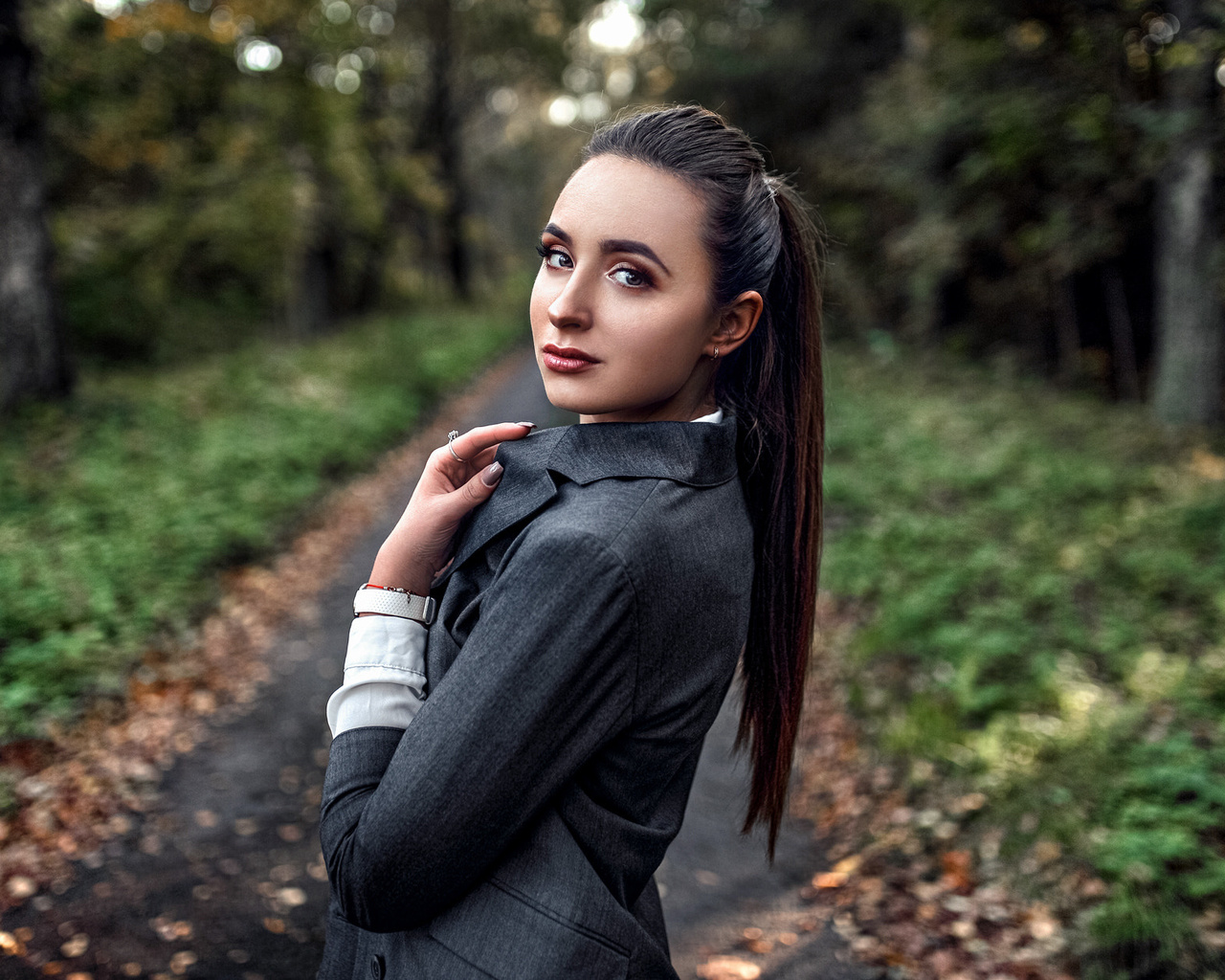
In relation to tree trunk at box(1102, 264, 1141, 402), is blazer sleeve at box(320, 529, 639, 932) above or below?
above

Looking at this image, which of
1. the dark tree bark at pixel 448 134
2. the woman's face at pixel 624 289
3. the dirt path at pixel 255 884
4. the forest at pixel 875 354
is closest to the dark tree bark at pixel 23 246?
the forest at pixel 875 354

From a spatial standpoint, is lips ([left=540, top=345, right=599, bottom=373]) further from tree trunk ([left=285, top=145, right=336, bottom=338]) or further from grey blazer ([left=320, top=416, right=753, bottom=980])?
tree trunk ([left=285, top=145, right=336, bottom=338])

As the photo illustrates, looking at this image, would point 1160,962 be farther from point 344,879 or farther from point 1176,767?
point 344,879

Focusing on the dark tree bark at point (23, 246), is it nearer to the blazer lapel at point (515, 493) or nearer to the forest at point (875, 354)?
the forest at point (875, 354)

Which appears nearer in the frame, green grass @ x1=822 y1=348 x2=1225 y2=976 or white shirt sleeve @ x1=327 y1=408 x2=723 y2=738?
white shirt sleeve @ x1=327 y1=408 x2=723 y2=738

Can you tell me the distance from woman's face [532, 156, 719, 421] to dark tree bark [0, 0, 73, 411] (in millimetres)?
9812

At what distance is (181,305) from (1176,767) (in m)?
17.9

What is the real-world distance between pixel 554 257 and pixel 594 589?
66cm

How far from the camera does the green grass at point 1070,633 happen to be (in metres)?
3.54

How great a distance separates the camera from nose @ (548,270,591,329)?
1403mm

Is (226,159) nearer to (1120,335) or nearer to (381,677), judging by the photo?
(1120,335)

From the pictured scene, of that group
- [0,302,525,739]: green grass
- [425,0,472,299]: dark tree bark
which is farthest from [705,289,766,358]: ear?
[425,0,472,299]: dark tree bark

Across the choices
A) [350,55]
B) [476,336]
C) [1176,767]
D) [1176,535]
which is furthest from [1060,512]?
[476,336]

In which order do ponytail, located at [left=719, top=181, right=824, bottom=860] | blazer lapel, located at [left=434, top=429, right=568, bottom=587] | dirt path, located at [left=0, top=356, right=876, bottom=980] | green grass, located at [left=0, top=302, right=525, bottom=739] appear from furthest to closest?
green grass, located at [left=0, top=302, right=525, bottom=739], dirt path, located at [left=0, top=356, right=876, bottom=980], ponytail, located at [left=719, top=181, right=824, bottom=860], blazer lapel, located at [left=434, top=429, right=568, bottom=587]
